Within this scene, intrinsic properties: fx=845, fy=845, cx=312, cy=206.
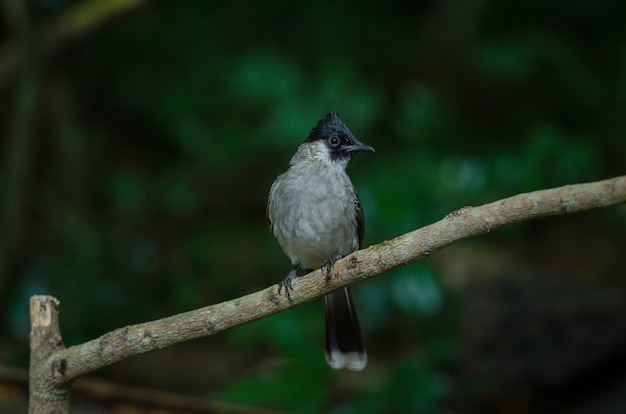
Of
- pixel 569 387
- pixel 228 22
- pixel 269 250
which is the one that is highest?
pixel 228 22

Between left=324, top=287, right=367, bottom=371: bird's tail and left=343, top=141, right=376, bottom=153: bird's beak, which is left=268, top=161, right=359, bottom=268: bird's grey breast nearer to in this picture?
left=343, top=141, right=376, bottom=153: bird's beak

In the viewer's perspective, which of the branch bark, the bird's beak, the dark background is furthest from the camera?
the dark background

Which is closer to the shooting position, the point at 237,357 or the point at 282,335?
the point at 282,335

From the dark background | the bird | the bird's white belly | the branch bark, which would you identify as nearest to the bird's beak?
the bird

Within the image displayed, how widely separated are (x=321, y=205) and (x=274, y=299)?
0.87 metres

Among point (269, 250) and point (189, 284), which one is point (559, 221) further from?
point (189, 284)

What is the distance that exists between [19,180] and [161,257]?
51.6 inches

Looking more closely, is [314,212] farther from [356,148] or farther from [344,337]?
[344,337]

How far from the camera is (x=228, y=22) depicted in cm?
648

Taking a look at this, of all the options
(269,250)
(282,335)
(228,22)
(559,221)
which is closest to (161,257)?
(269,250)

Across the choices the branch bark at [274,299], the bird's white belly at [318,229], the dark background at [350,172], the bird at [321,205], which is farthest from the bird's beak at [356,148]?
the branch bark at [274,299]

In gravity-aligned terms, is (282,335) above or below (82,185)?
below

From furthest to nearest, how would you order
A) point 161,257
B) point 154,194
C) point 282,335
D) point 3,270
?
point 161,257
point 154,194
point 3,270
point 282,335

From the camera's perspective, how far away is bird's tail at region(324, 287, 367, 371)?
3.57 metres
